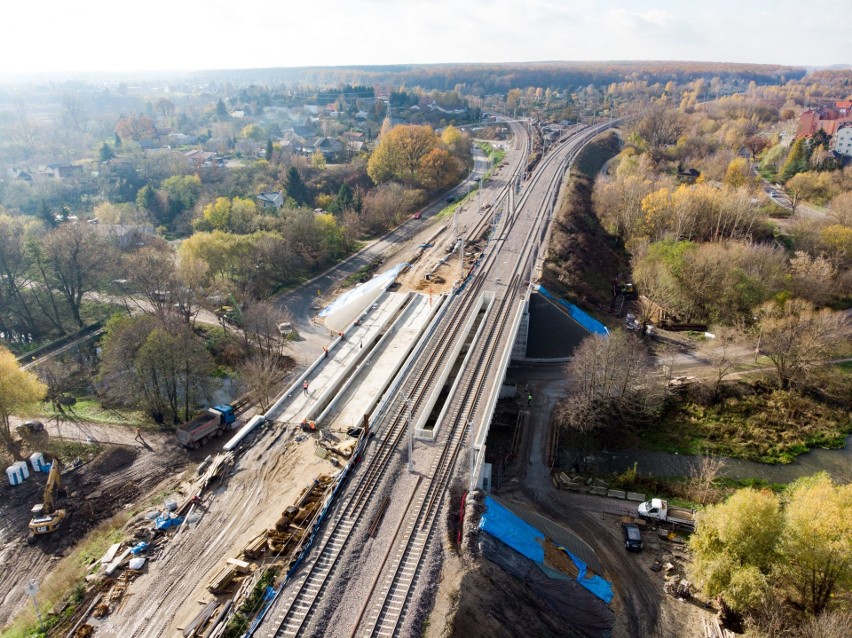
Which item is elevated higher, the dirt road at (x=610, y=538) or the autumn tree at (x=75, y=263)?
the autumn tree at (x=75, y=263)

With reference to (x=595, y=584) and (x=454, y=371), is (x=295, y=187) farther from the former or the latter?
(x=595, y=584)

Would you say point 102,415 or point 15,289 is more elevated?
point 15,289

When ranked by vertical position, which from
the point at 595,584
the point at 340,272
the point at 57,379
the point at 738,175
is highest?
the point at 738,175

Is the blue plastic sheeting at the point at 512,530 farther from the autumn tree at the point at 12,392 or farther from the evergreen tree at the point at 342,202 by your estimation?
the evergreen tree at the point at 342,202

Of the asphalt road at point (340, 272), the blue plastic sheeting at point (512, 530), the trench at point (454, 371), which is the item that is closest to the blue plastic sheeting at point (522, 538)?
the blue plastic sheeting at point (512, 530)

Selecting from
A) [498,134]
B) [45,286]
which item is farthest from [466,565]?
[498,134]

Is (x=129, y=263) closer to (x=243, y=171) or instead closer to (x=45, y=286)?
(x=45, y=286)

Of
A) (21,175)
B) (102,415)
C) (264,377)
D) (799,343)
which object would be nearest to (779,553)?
(799,343)
